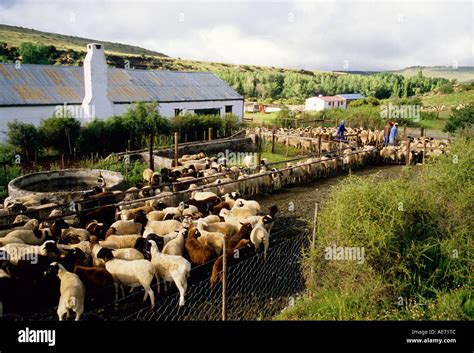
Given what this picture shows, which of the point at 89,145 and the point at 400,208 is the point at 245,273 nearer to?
the point at 400,208

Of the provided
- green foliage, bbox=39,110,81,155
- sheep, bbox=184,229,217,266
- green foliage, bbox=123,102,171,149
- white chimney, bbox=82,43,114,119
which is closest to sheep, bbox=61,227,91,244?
sheep, bbox=184,229,217,266

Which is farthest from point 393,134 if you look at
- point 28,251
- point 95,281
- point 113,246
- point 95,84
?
point 28,251

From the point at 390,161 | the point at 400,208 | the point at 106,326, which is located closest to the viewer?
the point at 106,326

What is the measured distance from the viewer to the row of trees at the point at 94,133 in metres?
18.6

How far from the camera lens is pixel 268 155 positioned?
23.6 meters

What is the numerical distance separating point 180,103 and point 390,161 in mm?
14658

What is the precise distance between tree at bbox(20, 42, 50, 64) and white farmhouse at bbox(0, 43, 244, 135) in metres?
7.82

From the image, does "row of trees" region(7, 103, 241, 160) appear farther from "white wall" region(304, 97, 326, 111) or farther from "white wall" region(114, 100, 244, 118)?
"white wall" region(304, 97, 326, 111)

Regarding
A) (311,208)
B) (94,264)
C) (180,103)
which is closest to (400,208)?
(94,264)

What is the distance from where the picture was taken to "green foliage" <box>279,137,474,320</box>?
18.3 ft

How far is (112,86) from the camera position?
27719 millimetres

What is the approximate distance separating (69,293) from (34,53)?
32.9 metres

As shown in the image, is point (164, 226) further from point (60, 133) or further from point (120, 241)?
point (60, 133)

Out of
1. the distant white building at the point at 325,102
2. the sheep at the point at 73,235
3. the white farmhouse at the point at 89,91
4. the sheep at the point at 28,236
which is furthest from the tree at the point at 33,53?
the distant white building at the point at 325,102
